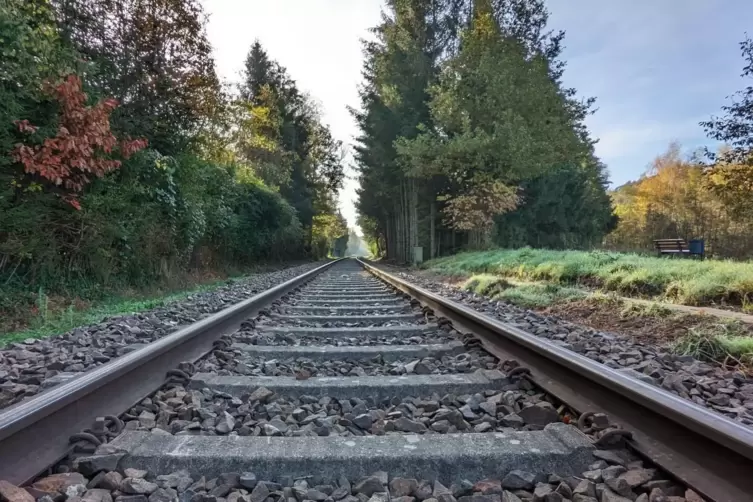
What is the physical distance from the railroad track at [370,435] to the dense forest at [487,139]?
13.2 m

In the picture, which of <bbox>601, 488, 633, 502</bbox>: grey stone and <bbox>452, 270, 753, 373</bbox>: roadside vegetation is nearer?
<bbox>601, 488, 633, 502</bbox>: grey stone

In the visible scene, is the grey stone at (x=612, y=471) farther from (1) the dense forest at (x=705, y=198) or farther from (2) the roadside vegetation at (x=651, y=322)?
(1) the dense forest at (x=705, y=198)

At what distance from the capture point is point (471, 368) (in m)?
2.85

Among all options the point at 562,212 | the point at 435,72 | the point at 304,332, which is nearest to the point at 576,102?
the point at 562,212

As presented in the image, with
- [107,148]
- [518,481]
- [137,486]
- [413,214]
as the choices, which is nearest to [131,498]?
[137,486]

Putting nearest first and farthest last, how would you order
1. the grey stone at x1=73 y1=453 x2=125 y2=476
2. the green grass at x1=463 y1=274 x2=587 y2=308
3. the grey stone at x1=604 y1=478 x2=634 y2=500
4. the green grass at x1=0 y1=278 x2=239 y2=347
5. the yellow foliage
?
the grey stone at x1=604 y1=478 x2=634 y2=500 → the grey stone at x1=73 y1=453 x2=125 y2=476 → the green grass at x1=0 y1=278 x2=239 y2=347 → the green grass at x1=463 y1=274 x2=587 y2=308 → the yellow foliage

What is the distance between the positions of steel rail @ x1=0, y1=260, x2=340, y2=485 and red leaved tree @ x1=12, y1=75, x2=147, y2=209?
3.73 metres

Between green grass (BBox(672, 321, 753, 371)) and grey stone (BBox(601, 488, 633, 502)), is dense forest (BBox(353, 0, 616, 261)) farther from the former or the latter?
grey stone (BBox(601, 488, 633, 502))

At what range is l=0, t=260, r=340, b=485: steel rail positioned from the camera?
1.48 metres

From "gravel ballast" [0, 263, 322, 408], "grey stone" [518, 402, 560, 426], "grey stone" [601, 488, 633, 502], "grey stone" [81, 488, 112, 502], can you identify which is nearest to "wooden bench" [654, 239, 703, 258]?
"gravel ballast" [0, 263, 322, 408]

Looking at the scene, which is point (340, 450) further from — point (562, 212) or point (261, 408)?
point (562, 212)

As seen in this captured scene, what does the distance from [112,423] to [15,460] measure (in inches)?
16.0

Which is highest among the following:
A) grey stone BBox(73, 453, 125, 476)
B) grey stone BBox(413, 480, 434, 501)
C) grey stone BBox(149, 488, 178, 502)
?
grey stone BBox(73, 453, 125, 476)

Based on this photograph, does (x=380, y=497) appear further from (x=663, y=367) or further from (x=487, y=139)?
(x=487, y=139)
